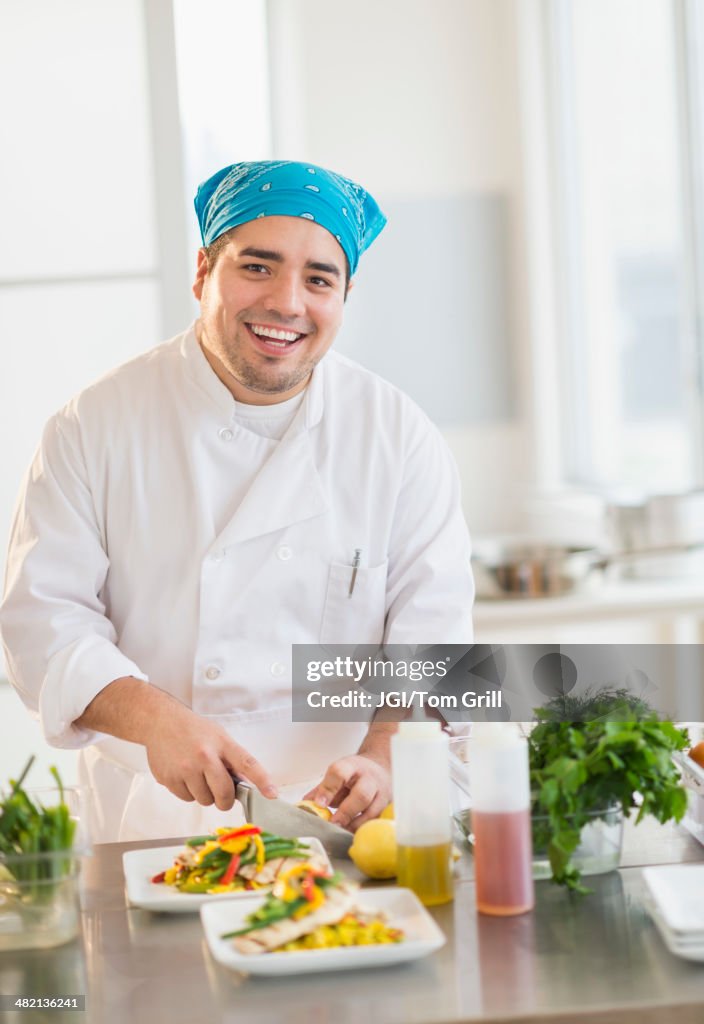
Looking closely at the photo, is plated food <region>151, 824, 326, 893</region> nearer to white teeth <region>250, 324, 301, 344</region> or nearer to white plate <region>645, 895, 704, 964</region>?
white plate <region>645, 895, 704, 964</region>

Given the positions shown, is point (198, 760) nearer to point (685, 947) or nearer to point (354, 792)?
point (354, 792)

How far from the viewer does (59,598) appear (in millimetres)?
1816

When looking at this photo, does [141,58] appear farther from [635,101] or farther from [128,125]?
[635,101]

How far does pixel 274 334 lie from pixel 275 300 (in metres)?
0.05

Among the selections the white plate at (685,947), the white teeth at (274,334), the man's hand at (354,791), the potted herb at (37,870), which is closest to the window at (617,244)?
the white teeth at (274,334)

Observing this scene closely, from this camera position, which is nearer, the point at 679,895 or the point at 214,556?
the point at 679,895

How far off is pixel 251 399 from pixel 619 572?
1852mm

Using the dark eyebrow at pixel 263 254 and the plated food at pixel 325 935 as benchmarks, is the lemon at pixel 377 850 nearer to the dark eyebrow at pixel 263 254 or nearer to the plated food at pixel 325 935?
the plated food at pixel 325 935

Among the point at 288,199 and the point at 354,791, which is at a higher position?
the point at 288,199

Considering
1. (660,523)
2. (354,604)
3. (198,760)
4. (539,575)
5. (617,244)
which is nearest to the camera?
(198,760)

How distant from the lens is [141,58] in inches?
107

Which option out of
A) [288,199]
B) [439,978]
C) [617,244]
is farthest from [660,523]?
[439,978]

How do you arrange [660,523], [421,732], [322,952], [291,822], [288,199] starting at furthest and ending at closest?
[660,523]
[288,199]
[291,822]
[421,732]
[322,952]

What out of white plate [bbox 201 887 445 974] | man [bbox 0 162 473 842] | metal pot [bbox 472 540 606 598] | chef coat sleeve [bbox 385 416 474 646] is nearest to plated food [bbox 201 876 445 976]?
white plate [bbox 201 887 445 974]
